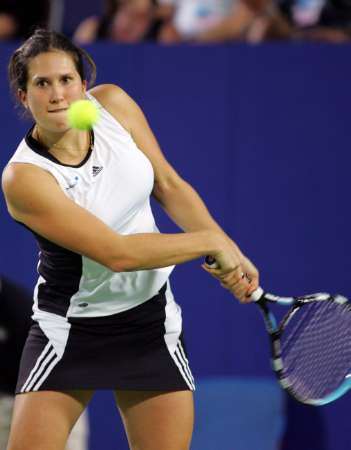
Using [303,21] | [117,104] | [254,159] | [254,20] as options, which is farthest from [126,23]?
[117,104]

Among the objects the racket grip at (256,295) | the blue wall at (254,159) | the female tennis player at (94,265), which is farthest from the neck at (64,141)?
the blue wall at (254,159)

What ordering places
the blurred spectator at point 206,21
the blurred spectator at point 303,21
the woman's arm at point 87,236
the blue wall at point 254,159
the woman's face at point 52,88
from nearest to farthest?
1. the woman's arm at point 87,236
2. the woman's face at point 52,88
3. the blue wall at point 254,159
4. the blurred spectator at point 303,21
5. the blurred spectator at point 206,21

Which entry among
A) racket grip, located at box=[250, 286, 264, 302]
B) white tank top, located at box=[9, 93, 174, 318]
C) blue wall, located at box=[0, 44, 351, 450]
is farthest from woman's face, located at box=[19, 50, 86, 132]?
blue wall, located at box=[0, 44, 351, 450]

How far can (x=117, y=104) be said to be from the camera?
136 inches

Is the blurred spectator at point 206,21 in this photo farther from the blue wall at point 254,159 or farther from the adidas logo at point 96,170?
the adidas logo at point 96,170

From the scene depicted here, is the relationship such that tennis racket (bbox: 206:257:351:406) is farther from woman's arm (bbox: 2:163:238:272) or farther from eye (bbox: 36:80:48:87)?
eye (bbox: 36:80:48:87)

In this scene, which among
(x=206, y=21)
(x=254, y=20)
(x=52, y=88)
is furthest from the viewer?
(x=206, y=21)

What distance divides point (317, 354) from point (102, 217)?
3.44ft

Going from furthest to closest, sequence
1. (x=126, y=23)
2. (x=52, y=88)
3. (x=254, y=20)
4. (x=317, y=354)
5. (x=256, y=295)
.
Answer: (x=126, y=23) → (x=254, y=20) → (x=317, y=354) → (x=256, y=295) → (x=52, y=88)

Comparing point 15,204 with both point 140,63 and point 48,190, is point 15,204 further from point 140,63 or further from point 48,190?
point 140,63

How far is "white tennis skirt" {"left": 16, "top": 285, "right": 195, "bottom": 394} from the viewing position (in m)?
3.27

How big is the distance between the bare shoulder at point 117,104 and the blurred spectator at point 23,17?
8.06ft

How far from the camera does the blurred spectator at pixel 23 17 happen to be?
5.77m

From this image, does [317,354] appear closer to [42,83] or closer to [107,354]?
[107,354]
